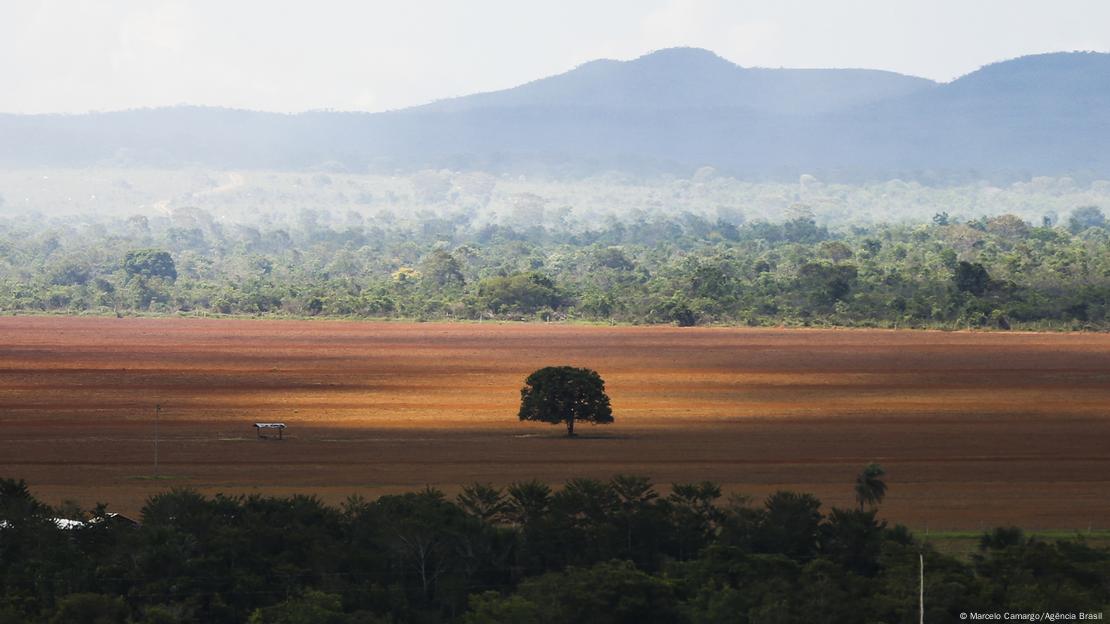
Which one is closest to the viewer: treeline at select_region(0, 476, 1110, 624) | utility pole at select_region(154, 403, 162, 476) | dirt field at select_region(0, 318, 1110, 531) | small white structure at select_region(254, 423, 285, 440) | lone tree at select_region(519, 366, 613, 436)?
treeline at select_region(0, 476, 1110, 624)

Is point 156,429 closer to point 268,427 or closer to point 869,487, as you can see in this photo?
point 268,427

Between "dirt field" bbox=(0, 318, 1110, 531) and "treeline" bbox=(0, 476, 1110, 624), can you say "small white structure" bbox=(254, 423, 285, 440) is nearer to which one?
"dirt field" bbox=(0, 318, 1110, 531)

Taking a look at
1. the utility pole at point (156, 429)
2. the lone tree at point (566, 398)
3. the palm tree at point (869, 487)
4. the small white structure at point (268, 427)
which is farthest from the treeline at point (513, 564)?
the lone tree at point (566, 398)

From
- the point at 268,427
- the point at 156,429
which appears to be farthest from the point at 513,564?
the point at 156,429

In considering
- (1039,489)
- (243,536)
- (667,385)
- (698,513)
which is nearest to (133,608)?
(243,536)

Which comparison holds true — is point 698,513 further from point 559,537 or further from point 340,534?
point 340,534

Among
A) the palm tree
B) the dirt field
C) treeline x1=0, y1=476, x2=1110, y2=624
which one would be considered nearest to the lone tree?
the dirt field
